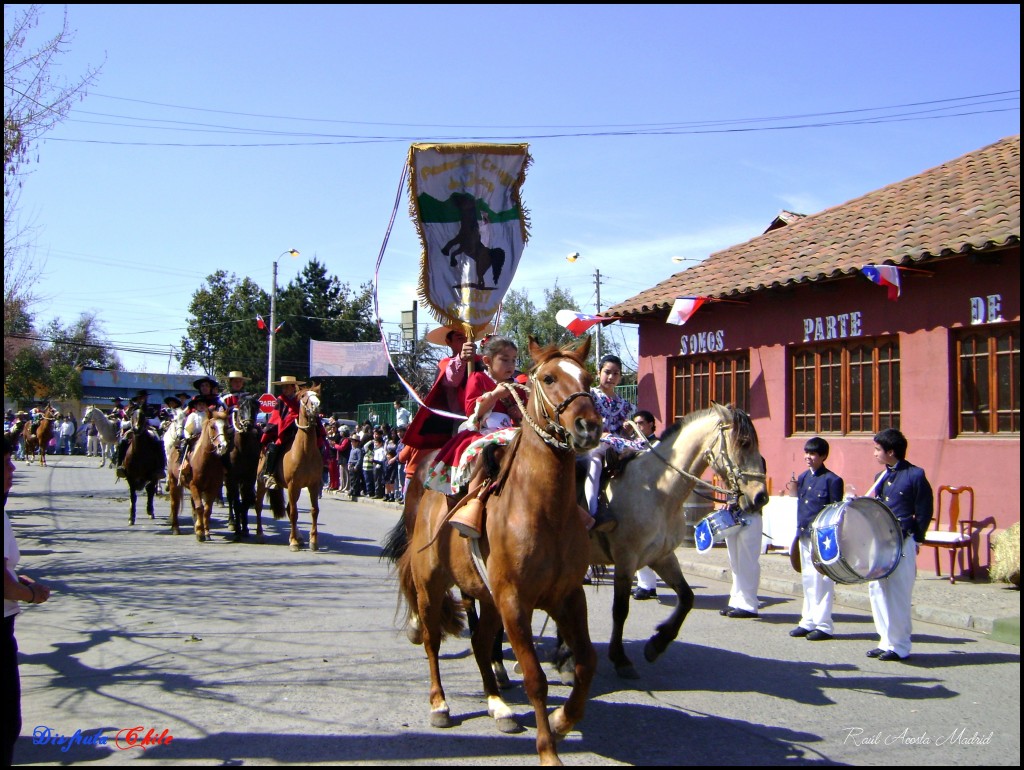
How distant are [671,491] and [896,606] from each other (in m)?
2.12

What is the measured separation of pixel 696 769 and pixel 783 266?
1229 cm

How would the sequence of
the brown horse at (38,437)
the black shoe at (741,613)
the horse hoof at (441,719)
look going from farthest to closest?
the brown horse at (38,437) < the black shoe at (741,613) < the horse hoof at (441,719)

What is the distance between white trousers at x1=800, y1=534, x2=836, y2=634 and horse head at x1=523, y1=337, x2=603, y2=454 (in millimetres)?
4386

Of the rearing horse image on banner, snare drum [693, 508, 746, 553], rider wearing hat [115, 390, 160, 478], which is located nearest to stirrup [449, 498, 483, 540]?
the rearing horse image on banner

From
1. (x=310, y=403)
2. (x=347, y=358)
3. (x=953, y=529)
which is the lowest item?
(x=953, y=529)

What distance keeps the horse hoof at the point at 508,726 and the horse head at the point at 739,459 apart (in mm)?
2982

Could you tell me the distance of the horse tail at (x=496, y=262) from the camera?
25.4 ft

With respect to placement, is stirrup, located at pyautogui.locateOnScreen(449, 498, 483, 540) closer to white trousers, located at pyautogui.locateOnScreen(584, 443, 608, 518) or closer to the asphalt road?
the asphalt road

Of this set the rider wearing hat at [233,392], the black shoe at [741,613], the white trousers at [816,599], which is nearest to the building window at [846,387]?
the black shoe at [741,613]

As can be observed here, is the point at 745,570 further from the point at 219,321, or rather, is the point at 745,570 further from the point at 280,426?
the point at 219,321

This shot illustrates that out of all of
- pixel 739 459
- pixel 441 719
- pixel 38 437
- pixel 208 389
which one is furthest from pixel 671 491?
pixel 38 437

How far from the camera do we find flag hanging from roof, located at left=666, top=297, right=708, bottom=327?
1572 cm

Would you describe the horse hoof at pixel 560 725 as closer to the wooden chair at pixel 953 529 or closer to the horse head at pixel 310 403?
the wooden chair at pixel 953 529

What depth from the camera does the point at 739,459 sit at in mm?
7566
